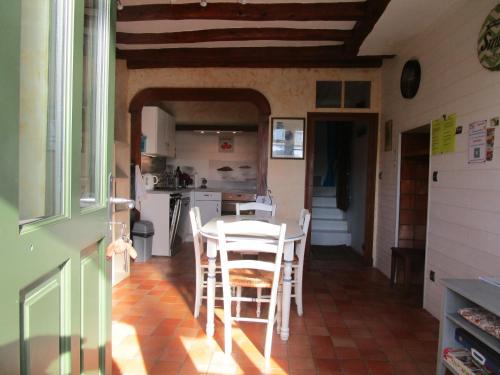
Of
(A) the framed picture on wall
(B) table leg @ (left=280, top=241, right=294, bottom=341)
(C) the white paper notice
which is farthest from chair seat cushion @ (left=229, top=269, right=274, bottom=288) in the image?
(A) the framed picture on wall

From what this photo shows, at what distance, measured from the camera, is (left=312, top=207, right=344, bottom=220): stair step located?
233 inches

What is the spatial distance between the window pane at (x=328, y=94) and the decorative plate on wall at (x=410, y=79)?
2.92ft

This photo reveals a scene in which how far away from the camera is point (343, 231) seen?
5621 millimetres

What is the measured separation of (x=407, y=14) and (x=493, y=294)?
2351 mm

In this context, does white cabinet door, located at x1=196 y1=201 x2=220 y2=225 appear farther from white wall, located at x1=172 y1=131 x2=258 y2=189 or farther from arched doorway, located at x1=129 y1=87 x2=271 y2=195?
arched doorway, located at x1=129 y1=87 x2=271 y2=195

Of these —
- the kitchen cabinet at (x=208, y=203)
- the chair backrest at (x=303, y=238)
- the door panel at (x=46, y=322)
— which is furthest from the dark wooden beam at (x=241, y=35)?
the door panel at (x=46, y=322)

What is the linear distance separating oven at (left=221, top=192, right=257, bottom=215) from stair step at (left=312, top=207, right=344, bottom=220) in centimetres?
119

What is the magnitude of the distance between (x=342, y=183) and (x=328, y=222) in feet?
2.32

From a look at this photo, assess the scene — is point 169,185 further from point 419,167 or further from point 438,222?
point 438,222

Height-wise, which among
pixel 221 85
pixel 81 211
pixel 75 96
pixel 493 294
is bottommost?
pixel 493 294

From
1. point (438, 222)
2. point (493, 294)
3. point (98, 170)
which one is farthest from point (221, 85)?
point (493, 294)

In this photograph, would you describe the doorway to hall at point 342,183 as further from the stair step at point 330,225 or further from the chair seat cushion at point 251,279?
the chair seat cushion at point 251,279

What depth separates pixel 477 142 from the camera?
7.30 feet

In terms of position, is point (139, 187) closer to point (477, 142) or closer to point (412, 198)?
point (412, 198)
